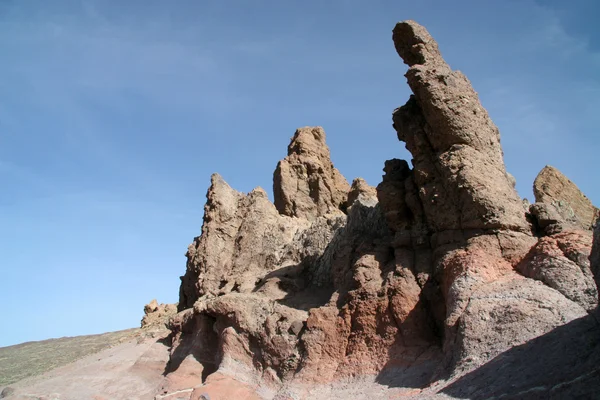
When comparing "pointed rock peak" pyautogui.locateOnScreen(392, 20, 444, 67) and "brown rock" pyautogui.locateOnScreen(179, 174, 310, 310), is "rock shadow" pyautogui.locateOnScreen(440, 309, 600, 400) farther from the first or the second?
"brown rock" pyautogui.locateOnScreen(179, 174, 310, 310)

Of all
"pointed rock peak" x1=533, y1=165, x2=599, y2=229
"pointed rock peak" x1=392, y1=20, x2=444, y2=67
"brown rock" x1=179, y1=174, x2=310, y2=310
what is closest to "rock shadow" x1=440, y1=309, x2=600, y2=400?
"pointed rock peak" x1=533, y1=165, x2=599, y2=229

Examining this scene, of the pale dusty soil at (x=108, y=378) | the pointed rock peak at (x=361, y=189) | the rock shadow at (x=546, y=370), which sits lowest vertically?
the rock shadow at (x=546, y=370)

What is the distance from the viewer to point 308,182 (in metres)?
26.0

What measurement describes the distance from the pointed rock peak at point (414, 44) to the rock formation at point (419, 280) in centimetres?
4

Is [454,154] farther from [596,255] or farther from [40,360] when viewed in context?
[40,360]

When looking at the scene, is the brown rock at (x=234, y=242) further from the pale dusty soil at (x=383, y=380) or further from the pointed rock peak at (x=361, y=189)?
the pale dusty soil at (x=383, y=380)

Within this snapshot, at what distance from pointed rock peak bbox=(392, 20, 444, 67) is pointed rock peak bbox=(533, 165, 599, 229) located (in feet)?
15.2

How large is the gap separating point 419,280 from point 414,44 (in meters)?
7.32

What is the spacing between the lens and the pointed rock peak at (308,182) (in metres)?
25.3

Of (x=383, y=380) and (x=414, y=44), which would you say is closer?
(x=383, y=380)

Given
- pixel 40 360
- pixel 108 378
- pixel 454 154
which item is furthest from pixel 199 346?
pixel 40 360

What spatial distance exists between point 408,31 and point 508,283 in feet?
28.8

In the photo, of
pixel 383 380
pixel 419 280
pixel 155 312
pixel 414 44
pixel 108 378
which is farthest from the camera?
pixel 155 312

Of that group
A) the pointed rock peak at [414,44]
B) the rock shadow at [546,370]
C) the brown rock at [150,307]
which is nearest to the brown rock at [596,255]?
the rock shadow at [546,370]
